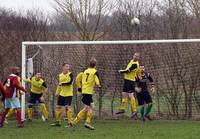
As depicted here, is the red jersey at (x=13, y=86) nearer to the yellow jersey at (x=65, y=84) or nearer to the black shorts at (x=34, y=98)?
the yellow jersey at (x=65, y=84)

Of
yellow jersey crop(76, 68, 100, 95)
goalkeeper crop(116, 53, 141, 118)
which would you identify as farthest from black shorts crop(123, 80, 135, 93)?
yellow jersey crop(76, 68, 100, 95)

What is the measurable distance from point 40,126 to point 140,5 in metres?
8.04

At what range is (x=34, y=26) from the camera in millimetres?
20938

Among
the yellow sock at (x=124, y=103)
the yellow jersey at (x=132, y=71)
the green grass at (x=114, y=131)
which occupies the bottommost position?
the green grass at (x=114, y=131)

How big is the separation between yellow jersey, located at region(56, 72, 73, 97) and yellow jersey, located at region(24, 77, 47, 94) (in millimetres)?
1554

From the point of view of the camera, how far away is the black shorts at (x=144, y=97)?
16453 millimetres

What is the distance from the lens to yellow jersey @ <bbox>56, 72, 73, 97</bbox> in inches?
583

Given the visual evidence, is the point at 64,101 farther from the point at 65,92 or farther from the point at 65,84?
the point at 65,84

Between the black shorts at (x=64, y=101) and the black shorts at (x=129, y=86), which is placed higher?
the black shorts at (x=129, y=86)

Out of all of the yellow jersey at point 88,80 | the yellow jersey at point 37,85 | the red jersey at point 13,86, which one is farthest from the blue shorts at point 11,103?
the yellow jersey at point 88,80

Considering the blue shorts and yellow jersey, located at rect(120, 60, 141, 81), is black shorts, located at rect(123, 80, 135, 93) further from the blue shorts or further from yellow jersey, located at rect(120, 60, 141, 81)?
the blue shorts

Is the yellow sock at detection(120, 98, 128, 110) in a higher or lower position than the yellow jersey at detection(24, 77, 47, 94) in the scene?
lower

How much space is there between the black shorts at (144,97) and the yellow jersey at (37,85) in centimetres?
320


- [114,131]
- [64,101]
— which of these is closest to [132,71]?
[64,101]
